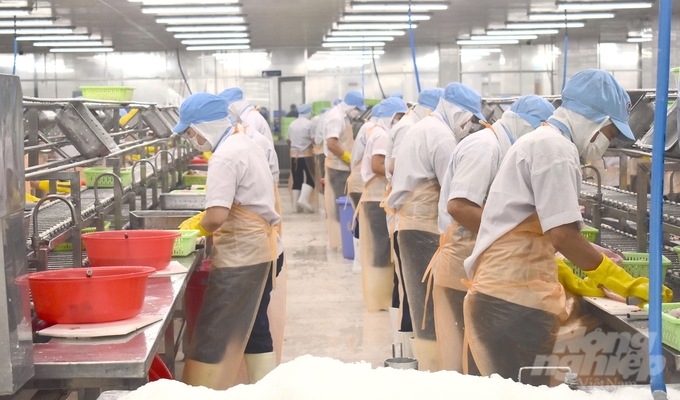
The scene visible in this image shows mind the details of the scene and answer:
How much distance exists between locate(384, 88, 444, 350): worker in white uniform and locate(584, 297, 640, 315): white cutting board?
164 cm

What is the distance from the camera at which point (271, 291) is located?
13.1 ft

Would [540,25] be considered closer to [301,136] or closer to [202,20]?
[301,136]

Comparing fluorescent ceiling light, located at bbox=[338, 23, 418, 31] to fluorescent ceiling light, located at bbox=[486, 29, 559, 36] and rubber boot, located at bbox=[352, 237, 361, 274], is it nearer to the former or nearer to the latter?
fluorescent ceiling light, located at bbox=[486, 29, 559, 36]

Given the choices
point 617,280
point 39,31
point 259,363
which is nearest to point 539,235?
point 617,280

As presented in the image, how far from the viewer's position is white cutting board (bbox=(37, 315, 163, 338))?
2227mm

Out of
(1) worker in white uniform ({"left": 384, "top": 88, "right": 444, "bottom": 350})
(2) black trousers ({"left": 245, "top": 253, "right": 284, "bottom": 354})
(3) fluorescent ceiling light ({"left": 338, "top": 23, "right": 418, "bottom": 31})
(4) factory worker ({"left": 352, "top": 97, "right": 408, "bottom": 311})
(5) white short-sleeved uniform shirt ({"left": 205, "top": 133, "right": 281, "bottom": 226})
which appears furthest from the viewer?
(3) fluorescent ceiling light ({"left": 338, "top": 23, "right": 418, "bottom": 31})

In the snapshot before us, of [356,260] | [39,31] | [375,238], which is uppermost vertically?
[39,31]

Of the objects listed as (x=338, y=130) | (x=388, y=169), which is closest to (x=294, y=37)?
(x=338, y=130)

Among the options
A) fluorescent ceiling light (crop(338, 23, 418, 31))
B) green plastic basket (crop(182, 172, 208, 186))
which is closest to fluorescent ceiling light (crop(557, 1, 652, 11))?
fluorescent ceiling light (crop(338, 23, 418, 31))

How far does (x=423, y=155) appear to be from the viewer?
4156mm

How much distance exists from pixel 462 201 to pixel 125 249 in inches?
56.0

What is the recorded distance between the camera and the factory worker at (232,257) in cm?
355

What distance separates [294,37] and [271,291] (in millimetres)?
11663

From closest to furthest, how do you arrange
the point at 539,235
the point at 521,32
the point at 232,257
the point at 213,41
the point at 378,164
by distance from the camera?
the point at 539,235 < the point at 232,257 < the point at 378,164 < the point at 521,32 < the point at 213,41
